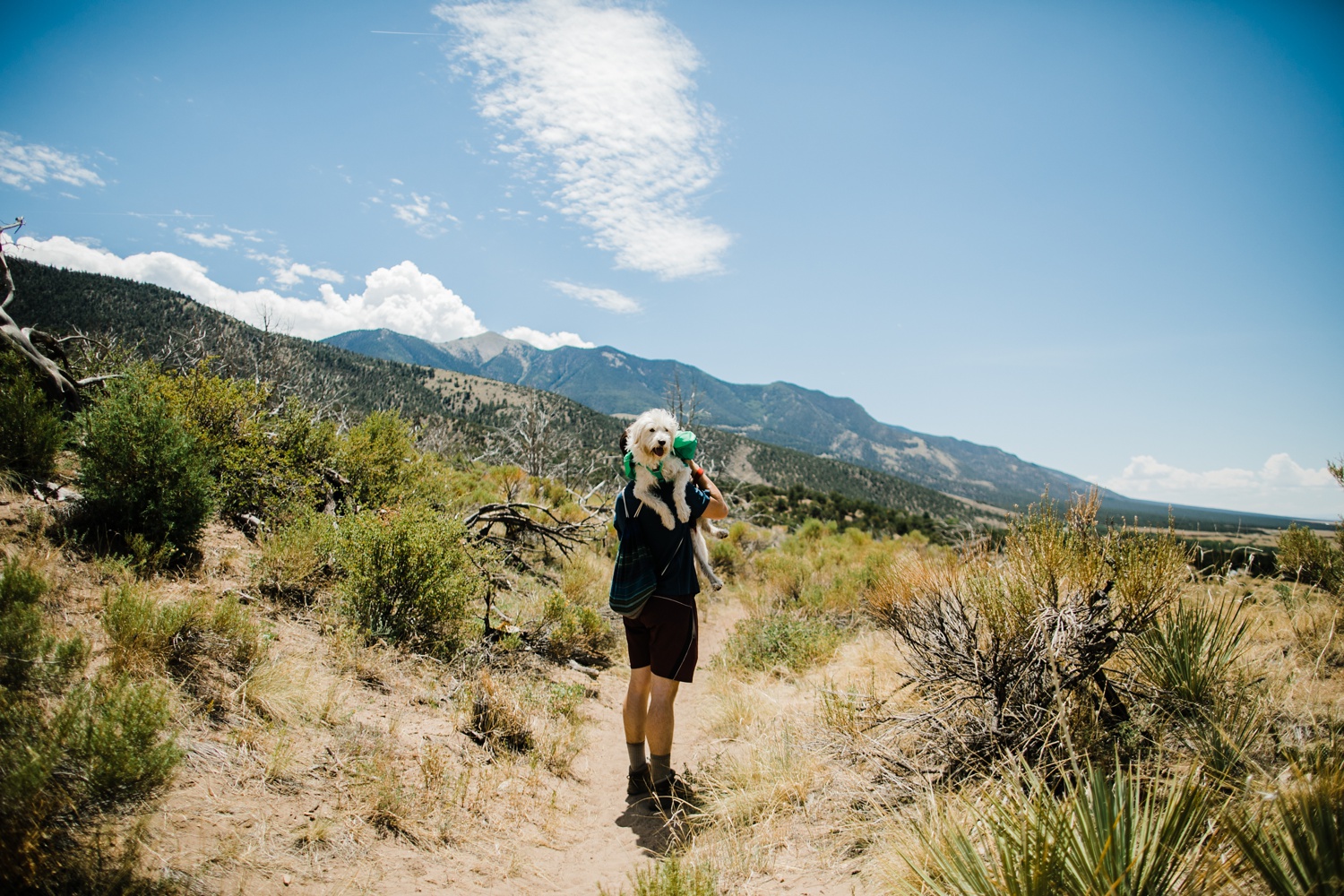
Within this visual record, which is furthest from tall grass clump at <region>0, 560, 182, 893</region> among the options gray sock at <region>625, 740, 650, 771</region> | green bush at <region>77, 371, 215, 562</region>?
gray sock at <region>625, 740, 650, 771</region>

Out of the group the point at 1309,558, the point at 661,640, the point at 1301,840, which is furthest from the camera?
the point at 1309,558

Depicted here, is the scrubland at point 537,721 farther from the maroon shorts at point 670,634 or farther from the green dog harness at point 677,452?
the green dog harness at point 677,452

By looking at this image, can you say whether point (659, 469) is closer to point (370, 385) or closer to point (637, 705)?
point (637, 705)

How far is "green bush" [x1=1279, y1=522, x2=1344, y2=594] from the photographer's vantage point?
21.6ft

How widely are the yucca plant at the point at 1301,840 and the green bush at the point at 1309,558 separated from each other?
7080 mm

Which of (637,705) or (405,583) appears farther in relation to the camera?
(405,583)

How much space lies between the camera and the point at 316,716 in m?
3.46

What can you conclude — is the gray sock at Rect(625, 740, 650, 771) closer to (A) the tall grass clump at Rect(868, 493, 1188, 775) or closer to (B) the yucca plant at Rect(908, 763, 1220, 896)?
(A) the tall grass clump at Rect(868, 493, 1188, 775)

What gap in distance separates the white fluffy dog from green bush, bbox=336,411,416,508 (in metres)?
4.67

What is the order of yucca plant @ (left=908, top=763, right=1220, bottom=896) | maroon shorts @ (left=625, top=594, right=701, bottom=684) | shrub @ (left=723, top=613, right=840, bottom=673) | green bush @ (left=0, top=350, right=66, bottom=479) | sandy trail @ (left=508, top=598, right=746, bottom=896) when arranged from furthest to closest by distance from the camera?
shrub @ (left=723, top=613, right=840, bottom=673) < green bush @ (left=0, top=350, right=66, bottom=479) < maroon shorts @ (left=625, top=594, right=701, bottom=684) < sandy trail @ (left=508, top=598, right=746, bottom=896) < yucca plant @ (left=908, top=763, right=1220, bottom=896)

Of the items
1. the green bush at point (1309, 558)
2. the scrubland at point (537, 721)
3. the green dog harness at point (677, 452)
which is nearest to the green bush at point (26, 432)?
the scrubland at point (537, 721)

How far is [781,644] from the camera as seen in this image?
6.88 metres

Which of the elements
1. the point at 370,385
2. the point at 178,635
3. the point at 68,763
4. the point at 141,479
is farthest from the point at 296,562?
the point at 370,385

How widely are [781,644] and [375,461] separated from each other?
19.0 feet
